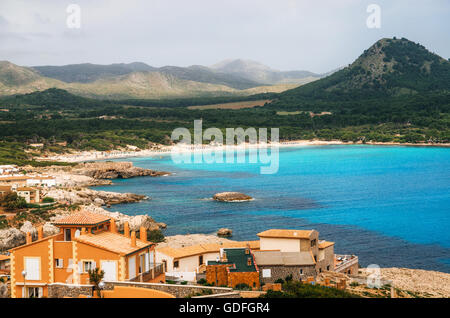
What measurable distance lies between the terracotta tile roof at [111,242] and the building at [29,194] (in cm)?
2818

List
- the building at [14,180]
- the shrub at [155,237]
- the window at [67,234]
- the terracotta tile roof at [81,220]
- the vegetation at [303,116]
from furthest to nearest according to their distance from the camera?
the vegetation at [303,116] → the building at [14,180] → the shrub at [155,237] → the window at [67,234] → the terracotta tile roof at [81,220]

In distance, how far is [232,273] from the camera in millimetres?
19750

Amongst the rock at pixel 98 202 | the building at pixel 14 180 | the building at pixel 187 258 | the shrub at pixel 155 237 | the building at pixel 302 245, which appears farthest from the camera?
the building at pixel 14 180

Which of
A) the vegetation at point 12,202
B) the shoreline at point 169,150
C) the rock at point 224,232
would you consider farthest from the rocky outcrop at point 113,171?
the rock at point 224,232

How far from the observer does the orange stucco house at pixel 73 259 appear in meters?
15.1

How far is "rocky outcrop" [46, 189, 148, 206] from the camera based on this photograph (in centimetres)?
4588

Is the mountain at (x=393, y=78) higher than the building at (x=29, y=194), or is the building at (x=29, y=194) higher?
the mountain at (x=393, y=78)

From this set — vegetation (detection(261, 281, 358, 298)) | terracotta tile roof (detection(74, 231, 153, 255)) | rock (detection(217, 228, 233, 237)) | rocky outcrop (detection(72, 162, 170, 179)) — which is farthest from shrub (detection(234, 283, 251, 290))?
rocky outcrop (detection(72, 162, 170, 179))

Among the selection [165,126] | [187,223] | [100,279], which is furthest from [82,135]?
[100,279]

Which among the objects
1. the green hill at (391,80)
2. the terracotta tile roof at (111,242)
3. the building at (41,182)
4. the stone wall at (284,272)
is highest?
the green hill at (391,80)

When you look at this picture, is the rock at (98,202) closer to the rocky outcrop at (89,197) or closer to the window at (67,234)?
the rocky outcrop at (89,197)

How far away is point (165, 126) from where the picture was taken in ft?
432

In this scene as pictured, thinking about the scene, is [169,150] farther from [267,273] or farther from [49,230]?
[267,273]

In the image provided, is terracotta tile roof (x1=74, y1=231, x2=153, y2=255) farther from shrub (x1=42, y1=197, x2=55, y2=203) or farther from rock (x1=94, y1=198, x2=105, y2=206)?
rock (x1=94, y1=198, x2=105, y2=206)
